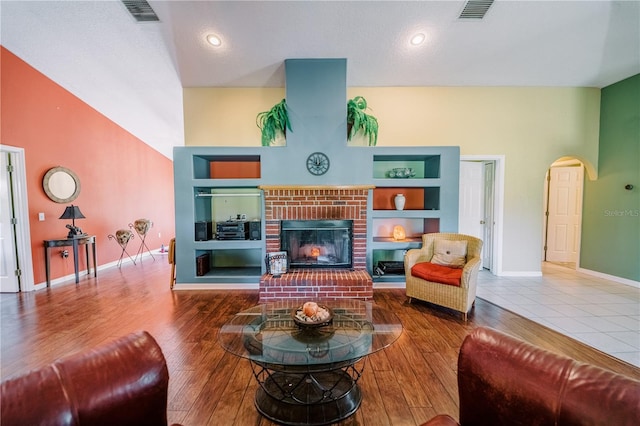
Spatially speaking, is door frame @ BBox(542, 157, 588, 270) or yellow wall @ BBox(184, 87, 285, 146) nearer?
yellow wall @ BBox(184, 87, 285, 146)

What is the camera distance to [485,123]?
439 centimetres

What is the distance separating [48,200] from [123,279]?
1698mm

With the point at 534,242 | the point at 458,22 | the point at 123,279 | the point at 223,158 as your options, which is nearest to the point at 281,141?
the point at 223,158

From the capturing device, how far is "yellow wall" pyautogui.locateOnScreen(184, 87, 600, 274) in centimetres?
429

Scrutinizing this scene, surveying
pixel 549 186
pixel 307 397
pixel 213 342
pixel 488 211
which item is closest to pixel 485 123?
pixel 488 211

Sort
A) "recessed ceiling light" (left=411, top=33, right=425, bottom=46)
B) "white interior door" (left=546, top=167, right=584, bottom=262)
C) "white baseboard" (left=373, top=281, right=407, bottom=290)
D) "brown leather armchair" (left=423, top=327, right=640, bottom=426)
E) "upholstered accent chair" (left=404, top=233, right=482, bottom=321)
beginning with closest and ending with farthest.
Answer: "brown leather armchair" (left=423, top=327, right=640, bottom=426), "upholstered accent chair" (left=404, top=233, right=482, bottom=321), "recessed ceiling light" (left=411, top=33, right=425, bottom=46), "white baseboard" (left=373, top=281, right=407, bottom=290), "white interior door" (left=546, top=167, right=584, bottom=262)

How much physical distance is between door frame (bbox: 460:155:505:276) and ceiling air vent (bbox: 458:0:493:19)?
78.1 inches

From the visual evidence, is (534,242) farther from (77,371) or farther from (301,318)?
(77,371)

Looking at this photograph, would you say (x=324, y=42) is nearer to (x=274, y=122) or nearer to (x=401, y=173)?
(x=274, y=122)

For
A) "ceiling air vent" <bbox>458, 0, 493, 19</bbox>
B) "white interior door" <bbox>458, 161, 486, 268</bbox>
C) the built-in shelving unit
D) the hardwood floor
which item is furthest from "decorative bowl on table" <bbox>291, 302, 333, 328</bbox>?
"white interior door" <bbox>458, 161, 486, 268</bbox>

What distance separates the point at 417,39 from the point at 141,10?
342cm

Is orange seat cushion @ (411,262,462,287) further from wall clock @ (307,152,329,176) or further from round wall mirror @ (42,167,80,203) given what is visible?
round wall mirror @ (42,167,80,203)

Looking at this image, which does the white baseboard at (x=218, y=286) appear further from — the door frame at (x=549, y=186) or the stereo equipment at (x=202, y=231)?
the door frame at (x=549, y=186)

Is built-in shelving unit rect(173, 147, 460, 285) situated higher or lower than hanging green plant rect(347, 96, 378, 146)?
lower
